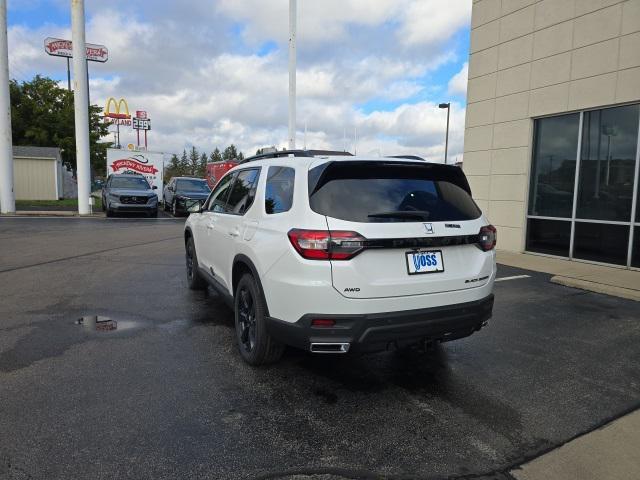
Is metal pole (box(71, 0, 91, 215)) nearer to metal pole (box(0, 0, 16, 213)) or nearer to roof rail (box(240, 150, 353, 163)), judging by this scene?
metal pole (box(0, 0, 16, 213))

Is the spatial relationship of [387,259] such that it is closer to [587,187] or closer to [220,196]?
[220,196]

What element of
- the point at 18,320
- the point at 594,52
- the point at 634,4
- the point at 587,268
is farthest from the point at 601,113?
the point at 18,320

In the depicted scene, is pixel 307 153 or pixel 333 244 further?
pixel 307 153

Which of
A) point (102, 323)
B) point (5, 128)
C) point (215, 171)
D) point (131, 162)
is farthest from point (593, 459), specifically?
point (215, 171)

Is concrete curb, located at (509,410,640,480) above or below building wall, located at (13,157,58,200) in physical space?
below

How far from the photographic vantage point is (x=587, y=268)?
29.2ft

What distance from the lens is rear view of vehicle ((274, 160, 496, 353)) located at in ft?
10.5

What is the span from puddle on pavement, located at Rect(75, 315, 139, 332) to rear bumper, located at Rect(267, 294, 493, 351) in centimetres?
232

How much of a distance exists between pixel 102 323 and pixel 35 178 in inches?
1178

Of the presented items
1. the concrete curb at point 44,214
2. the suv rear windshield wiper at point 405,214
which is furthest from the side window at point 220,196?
the concrete curb at point 44,214

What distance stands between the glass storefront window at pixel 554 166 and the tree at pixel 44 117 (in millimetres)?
37858

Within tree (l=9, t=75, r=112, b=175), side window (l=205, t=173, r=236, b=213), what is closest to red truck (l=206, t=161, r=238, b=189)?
tree (l=9, t=75, r=112, b=175)

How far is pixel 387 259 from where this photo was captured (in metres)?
3.27

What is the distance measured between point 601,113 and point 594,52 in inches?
47.4
